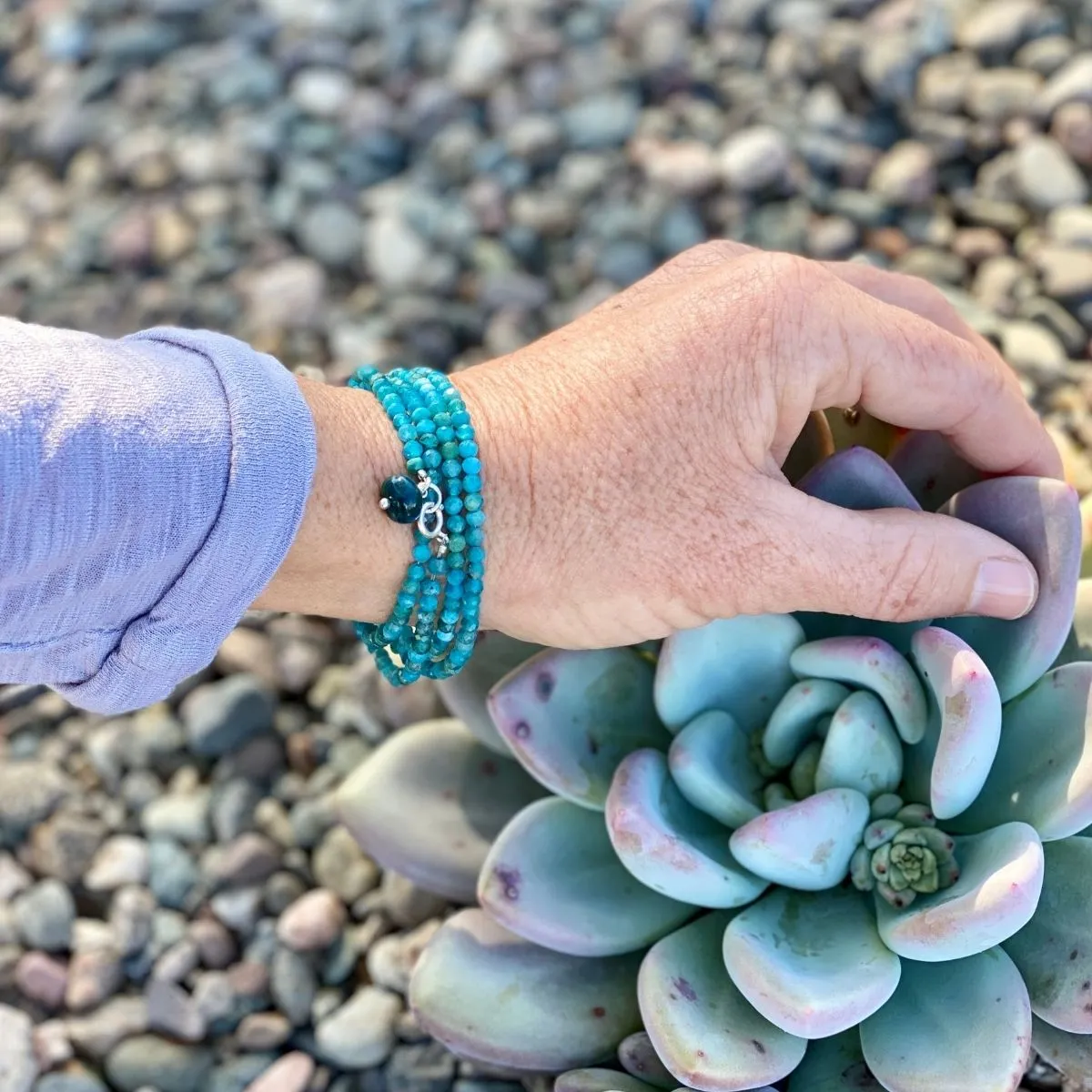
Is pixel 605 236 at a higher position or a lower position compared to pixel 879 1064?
higher

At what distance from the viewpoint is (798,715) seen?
117 centimetres

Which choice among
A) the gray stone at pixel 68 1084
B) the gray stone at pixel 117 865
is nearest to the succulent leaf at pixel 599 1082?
the gray stone at pixel 68 1084

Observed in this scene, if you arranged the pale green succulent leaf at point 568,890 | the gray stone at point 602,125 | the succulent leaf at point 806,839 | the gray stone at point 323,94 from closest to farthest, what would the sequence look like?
1. the succulent leaf at point 806,839
2. the pale green succulent leaf at point 568,890
3. the gray stone at point 602,125
4. the gray stone at point 323,94

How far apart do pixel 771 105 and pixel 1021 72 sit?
15.3 inches

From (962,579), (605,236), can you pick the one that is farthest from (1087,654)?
(605,236)

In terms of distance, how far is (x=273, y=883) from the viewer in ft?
5.06

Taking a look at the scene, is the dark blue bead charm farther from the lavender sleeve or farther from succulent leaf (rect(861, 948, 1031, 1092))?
succulent leaf (rect(861, 948, 1031, 1092))

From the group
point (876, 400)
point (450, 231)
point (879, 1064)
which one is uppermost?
point (876, 400)

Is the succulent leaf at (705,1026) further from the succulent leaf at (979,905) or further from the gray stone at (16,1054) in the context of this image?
the gray stone at (16,1054)

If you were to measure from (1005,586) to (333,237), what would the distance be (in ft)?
4.51

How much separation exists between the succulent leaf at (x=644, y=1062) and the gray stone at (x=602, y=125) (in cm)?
151

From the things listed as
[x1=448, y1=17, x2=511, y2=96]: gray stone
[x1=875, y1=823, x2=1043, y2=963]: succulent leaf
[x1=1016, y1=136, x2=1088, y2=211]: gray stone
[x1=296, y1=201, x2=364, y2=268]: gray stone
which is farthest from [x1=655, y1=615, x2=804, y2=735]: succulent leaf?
[x1=448, y1=17, x2=511, y2=96]: gray stone

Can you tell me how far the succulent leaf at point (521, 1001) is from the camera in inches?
47.4

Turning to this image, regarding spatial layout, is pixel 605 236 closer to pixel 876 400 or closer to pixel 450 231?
pixel 450 231
